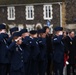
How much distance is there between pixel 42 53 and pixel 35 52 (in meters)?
0.53

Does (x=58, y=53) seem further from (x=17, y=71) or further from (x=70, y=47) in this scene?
(x=17, y=71)

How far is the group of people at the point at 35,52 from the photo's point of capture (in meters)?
12.3

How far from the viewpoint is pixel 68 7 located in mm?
52219

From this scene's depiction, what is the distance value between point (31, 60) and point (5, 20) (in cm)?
4076

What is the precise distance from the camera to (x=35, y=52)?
14.0m

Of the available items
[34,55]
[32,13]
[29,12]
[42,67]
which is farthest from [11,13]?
[34,55]

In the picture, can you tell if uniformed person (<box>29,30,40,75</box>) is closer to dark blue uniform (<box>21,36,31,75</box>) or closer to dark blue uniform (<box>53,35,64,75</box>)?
dark blue uniform (<box>21,36,31,75</box>)

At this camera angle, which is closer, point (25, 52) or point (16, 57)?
point (16, 57)

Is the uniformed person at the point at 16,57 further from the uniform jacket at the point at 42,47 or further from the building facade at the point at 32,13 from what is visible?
the building facade at the point at 32,13

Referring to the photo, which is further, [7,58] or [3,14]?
[3,14]

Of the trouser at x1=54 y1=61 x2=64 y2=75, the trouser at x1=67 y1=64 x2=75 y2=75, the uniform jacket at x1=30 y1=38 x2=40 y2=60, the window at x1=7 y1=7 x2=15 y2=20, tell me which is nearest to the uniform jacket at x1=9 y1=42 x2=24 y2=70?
the uniform jacket at x1=30 y1=38 x2=40 y2=60

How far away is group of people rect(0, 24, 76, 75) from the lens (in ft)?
40.4

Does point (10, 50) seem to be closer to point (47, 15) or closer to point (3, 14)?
point (47, 15)

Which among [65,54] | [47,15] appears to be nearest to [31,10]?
[47,15]
